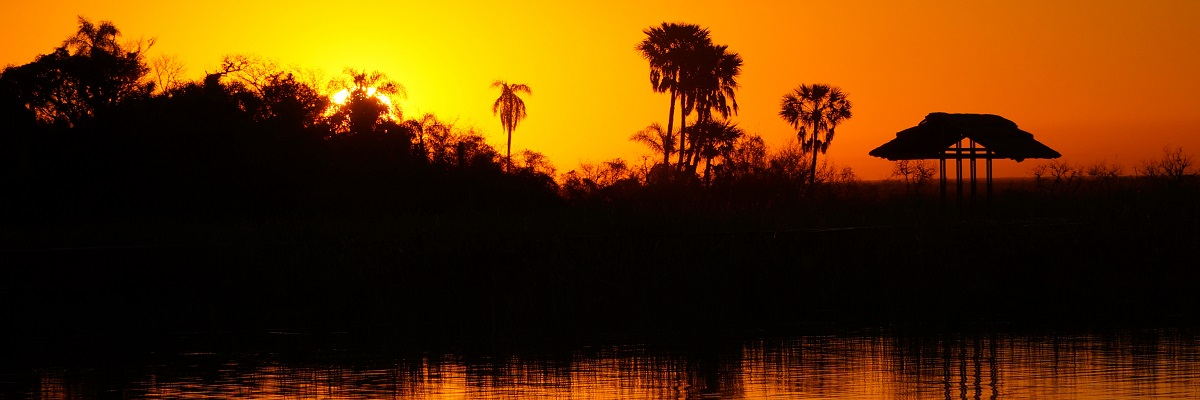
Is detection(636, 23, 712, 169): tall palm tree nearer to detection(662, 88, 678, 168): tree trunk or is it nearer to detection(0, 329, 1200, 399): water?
detection(662, 88, 678, 168): tree trunk

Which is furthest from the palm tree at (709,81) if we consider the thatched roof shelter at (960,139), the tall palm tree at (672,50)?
the thatched roof shelter at (960,139)

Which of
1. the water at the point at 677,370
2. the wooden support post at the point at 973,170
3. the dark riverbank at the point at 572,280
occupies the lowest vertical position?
the water at the point at 677,370

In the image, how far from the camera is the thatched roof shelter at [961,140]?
2692 cm

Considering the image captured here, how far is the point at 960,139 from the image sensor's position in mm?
27953

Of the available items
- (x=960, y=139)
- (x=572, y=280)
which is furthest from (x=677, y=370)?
(x=960, y=139)

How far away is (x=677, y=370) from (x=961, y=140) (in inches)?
591

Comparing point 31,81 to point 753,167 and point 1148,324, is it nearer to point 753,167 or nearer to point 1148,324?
point 753,167

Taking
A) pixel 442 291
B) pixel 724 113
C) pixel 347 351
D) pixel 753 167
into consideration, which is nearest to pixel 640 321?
pixel 442 291

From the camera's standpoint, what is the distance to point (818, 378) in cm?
1416

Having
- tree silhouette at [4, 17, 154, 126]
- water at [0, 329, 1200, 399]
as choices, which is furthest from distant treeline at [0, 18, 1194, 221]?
water at [0, 329, 1200, 399]

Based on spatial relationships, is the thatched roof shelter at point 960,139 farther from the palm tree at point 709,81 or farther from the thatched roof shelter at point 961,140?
the palm tree at point 709,81

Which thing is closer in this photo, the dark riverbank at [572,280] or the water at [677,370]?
the water at [677,370]

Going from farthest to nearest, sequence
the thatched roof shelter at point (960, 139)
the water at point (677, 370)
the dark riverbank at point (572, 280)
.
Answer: the thatched roof shelter at point (960, 139), the dark riverbank at point (572, 280), the water at point (677, 370)

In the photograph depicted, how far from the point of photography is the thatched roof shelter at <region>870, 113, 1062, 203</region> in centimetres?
2692
